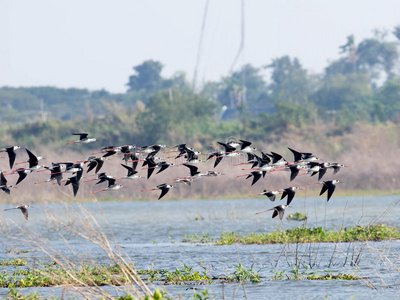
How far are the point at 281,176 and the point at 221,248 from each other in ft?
91.3

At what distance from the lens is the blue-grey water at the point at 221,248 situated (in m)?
20.8

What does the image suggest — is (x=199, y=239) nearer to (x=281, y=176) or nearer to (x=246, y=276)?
(x=246, y=276)

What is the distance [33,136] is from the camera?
290 feet

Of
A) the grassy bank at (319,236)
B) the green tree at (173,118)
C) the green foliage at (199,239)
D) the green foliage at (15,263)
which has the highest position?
the green tree at (173,118)

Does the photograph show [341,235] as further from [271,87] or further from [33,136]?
[271,87]

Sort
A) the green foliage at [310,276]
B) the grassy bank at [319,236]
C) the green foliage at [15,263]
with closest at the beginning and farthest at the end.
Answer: the green foliage at [310,276]
the green foliage at [15,263]
the grassy bank at [319,236]

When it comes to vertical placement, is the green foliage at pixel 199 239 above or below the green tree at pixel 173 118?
below

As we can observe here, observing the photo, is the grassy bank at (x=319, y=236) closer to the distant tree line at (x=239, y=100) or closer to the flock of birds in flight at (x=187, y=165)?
the flock of birds in flight at (x=187, y=165)

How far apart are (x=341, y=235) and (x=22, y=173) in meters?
13.4

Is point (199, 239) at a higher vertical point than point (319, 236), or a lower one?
lower

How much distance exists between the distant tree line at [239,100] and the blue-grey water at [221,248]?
794 inches

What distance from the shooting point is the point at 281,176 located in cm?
5803

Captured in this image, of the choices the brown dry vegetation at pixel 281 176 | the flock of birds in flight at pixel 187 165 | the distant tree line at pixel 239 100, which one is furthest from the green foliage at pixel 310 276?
the distant tree line at pixel 239 100

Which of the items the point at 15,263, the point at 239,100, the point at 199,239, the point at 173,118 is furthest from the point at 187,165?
the point at 239,100
